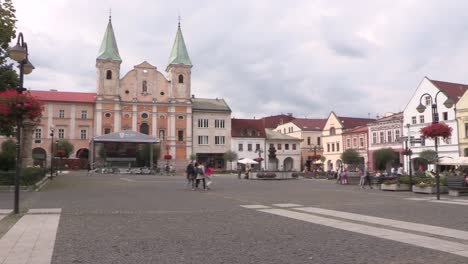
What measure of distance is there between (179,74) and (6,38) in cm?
5842

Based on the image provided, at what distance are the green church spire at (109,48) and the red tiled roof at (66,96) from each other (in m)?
7.98

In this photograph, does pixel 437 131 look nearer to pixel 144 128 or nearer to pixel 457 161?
pixel 457 161

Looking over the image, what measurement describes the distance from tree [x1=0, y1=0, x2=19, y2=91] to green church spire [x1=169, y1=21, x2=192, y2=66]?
56.5 m

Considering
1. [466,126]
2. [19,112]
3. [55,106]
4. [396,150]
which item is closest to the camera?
[19,112]

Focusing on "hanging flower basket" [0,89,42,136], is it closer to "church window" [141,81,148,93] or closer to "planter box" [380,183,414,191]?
"planter box" [380,183,414,191]

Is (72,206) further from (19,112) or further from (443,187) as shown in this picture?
(443,187)

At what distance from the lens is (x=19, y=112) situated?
14.4 metres

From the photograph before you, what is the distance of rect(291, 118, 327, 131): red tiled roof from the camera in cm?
8899

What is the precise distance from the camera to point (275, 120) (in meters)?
104

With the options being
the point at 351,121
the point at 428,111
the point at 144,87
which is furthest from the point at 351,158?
the point at 144,87

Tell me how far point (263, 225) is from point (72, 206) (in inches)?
304

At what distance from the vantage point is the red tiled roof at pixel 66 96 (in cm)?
7784

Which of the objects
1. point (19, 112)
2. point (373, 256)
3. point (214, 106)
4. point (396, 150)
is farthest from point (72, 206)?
point (214, 106)

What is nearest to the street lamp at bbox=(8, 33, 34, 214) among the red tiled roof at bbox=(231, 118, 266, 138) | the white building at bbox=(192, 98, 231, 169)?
the white building at bbox=(192, 98, 231, 169)
